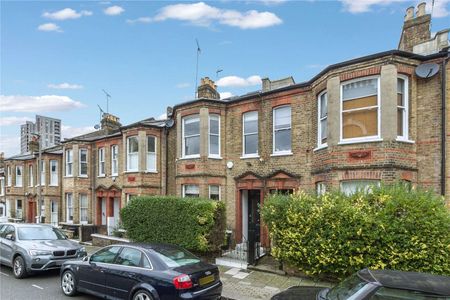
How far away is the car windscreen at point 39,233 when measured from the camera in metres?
10.2

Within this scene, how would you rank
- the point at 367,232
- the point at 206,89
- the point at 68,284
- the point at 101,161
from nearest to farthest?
the point at 367,232 < the point at 68,284 < the point at 206,89 < the point at 101,161

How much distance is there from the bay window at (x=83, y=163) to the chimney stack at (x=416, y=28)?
19889 mm

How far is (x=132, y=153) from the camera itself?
56.7ft

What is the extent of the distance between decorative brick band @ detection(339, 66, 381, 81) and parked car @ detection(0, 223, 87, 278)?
1055 centimetres

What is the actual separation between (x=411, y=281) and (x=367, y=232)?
3325 millimetres

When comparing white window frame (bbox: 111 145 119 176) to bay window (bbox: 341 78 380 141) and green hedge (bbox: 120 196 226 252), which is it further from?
bay window (bbox: 341 78 380 141)

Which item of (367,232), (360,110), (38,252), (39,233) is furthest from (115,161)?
(367,232)

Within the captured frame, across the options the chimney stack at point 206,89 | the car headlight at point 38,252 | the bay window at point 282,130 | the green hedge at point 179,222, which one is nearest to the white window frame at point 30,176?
the green hedge at point 179,222

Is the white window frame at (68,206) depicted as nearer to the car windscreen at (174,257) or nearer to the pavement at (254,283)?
the pavement at (254,283)

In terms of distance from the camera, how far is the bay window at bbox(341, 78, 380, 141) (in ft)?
31.5

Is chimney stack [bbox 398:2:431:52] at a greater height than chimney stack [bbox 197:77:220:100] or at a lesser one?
greater

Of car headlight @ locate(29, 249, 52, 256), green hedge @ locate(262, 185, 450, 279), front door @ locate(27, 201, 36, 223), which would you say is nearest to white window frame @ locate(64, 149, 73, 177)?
front door @ locate(27, 201, 36, 223)

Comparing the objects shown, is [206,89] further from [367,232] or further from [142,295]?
[142,295]

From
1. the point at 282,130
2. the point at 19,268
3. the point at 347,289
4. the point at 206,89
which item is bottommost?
the point at 19,268
